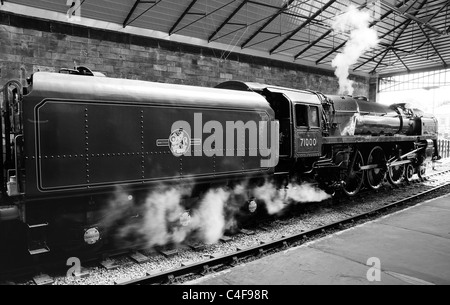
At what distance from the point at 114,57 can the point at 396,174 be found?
1197 centimetres

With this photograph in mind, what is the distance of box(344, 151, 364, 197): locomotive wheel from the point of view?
918 centimetres

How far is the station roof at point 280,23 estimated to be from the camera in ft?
43.6

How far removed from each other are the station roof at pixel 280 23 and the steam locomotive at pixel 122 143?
8.25 m

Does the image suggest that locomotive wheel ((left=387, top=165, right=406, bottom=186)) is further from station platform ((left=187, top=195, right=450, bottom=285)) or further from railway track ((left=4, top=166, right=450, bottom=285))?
station platform ((left=187, top=195, right=450, bottom=285))

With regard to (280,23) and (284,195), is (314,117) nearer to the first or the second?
(284,195)

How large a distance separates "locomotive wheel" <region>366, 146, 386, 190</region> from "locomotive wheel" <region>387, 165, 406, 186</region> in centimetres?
58

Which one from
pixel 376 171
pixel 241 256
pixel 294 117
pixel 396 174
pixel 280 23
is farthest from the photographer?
pixel 280 23

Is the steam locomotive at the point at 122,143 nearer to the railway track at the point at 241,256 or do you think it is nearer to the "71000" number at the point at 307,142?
the "71000" number at the point at 307,142

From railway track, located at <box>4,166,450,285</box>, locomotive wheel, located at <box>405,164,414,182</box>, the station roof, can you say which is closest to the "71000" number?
railway track, located at <box>4,166,450,285</box>

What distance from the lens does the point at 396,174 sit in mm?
11711

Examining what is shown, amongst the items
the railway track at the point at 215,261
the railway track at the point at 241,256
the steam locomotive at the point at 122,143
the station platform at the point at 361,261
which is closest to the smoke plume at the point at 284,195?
the steam locomotive at the point at 122,143

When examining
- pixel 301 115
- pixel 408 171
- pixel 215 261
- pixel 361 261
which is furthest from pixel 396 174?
pixel 215 261

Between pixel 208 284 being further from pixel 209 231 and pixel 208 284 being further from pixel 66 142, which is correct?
pixel 66 142
